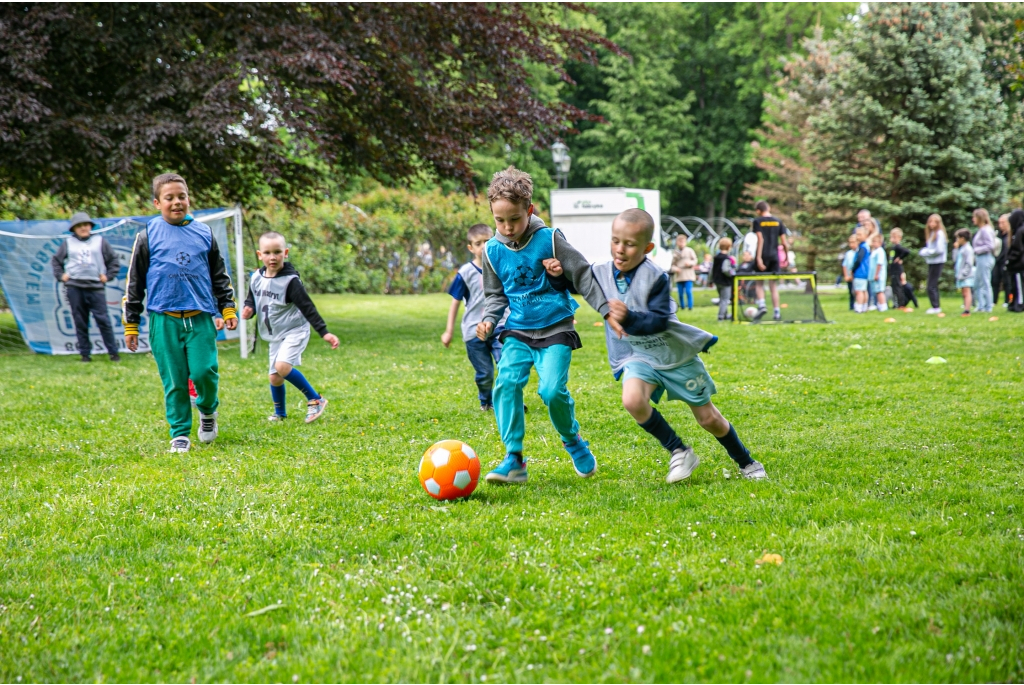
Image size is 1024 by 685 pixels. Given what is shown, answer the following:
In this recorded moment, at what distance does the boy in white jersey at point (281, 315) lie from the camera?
7578mm

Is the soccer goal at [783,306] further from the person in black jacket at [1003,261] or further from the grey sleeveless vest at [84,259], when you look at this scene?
the grey sleeveless vest at [84,259]

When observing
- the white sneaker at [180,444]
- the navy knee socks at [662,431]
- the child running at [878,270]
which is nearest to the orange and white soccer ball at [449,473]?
the navy knee socks at [662,431]

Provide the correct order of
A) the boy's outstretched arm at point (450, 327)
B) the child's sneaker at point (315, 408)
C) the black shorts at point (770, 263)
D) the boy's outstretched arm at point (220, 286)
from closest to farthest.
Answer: the boy's outstretched arm at point (450, 327), the boy's outstretched arm at point (220, 286), the child's sneaker at point (315, 408), the black shorts at point (770, 263)

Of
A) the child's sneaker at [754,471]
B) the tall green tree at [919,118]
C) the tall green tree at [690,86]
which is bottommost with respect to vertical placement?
the child's sneaker at [754,471]

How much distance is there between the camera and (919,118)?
22.8m

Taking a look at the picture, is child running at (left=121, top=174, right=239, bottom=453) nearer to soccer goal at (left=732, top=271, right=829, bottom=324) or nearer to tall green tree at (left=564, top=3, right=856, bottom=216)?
soccer goal at (left=732, top=271, right=829, bottom=324)

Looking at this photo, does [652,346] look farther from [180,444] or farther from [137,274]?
[137,274]

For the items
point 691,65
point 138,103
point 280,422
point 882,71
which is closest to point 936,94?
point 882,71

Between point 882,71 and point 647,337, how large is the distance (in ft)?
71.1

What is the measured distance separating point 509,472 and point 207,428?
119 inches

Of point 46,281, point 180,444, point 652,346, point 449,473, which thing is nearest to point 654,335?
point 652,346

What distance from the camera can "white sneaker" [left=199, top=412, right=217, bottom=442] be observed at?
689 centimetres

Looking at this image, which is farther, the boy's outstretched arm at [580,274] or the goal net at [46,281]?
the goal net at [46,281]

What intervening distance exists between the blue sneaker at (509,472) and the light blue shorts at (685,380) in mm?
943
